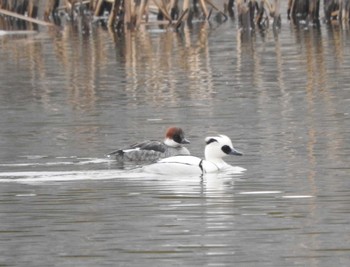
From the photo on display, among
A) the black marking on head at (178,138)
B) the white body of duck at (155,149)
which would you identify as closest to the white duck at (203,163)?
the white body of duck at (155,149)

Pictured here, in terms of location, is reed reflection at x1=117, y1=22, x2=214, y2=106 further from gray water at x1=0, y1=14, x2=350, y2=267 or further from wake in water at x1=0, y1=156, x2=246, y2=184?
wake in water at x1=0, y1=156, x2=246, y2=184

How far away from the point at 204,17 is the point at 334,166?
23511 mm

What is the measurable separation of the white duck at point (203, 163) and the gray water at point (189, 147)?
20 cm

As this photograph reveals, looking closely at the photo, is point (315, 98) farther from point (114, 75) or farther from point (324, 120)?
point (114, 75)

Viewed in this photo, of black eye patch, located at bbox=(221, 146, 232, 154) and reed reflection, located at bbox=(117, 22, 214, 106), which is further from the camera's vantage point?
reed reflection, located at bbox=(117, 22, 214, 106)

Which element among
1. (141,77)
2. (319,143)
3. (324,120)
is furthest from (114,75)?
(319,143)

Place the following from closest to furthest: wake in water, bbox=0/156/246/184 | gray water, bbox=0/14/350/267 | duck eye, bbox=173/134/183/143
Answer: gray water, bbox=0/14/350/267
wake in water, bbox=0/156/246/184
duck eye, bbox=173/134/183/143

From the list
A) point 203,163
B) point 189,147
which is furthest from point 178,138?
point 203,163

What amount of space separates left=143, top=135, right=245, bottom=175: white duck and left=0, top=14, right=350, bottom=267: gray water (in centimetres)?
20

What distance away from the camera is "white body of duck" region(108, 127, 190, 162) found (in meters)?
A: 14.8

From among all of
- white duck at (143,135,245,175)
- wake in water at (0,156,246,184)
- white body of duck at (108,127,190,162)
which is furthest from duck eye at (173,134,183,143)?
white duck at (143,135,245,175)

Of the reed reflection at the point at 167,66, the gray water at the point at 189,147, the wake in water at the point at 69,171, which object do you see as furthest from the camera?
the reed reflection at the point at 167,66

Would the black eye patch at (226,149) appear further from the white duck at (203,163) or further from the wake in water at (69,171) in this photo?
the wake in water at (69,171)

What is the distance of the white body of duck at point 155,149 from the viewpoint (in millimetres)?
14805
